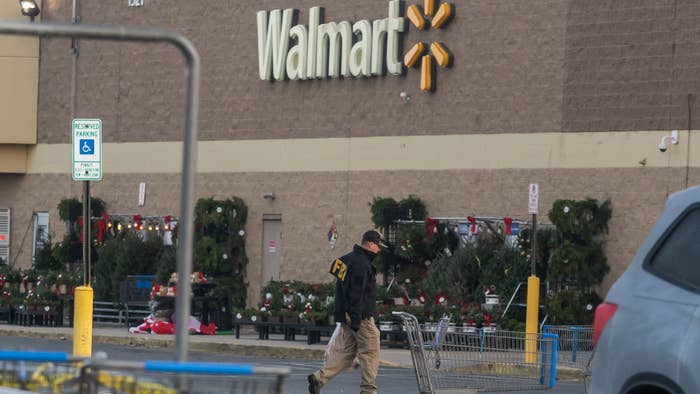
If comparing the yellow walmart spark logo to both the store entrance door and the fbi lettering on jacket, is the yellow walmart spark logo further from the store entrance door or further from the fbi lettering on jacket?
the fbi lettering on jacket

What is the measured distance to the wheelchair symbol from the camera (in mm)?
18297

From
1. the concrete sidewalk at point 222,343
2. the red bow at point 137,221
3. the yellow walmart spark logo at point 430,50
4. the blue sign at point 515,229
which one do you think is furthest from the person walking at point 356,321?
the red bow at point 137,221

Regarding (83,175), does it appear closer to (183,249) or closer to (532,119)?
(183,249)

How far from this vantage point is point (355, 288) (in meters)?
16.2

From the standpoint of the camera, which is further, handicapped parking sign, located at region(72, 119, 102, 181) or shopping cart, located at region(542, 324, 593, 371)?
handicapped parking sign, located at region(72, 119, 102, 181)

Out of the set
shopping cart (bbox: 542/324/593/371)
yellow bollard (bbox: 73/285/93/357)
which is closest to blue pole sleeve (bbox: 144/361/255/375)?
shopping cart (bbox: 542/324/593/371)

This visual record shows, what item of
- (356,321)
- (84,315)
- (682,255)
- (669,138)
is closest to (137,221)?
(669,138)

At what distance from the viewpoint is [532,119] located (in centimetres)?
3069

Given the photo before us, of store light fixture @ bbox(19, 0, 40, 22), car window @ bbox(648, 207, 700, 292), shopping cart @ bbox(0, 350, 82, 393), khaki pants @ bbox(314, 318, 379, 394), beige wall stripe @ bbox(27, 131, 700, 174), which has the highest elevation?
store light fixture @ bbox(19, 0, 40, 22)

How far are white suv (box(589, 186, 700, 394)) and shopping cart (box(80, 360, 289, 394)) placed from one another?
108 inches

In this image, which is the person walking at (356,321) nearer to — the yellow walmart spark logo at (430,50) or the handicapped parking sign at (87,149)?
the handicapped parking sign at (87,149)

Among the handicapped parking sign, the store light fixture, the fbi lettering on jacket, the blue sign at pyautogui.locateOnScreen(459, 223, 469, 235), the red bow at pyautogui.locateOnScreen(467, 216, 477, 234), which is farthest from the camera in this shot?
the store light fixture

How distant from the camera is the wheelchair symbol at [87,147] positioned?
18297 millimetres

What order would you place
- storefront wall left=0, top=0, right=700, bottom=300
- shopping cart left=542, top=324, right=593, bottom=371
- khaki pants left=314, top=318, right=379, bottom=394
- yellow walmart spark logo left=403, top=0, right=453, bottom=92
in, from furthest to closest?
1. yellow walmart spark logo left=403, top=0, right=453, bottom=92
2. storefront wall left=0, top=0, right=700, bottom=300
3. shopping cart left=542, top=324, right=593, bottom=371
4. khaki pants left=314, top=318, right=379, bottom=394
